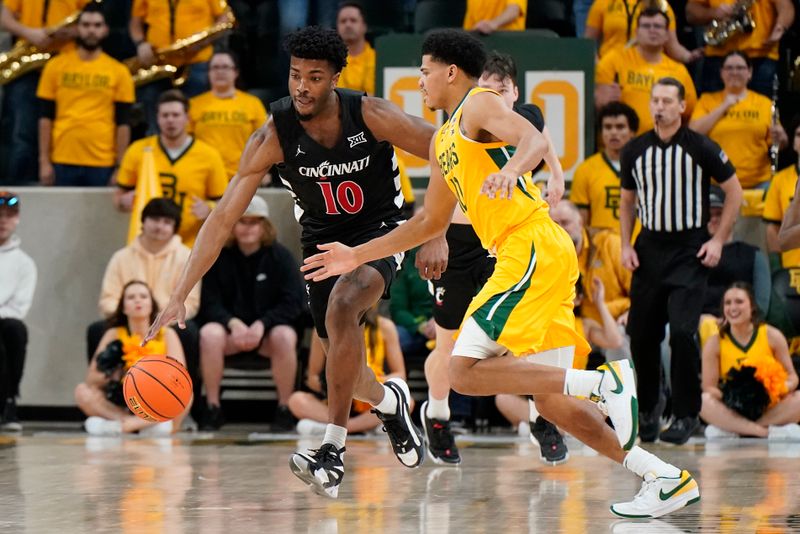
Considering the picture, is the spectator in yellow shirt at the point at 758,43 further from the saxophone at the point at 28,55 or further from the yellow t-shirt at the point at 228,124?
the saxophone at the point at 28,55

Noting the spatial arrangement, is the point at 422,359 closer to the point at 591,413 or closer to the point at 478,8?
the point at 478,8

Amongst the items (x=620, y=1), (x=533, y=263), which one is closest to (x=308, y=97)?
(x=533, y=263)

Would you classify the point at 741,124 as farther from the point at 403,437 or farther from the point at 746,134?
the point at 403,437

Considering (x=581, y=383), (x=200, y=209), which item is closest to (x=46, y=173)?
(x=200, y=209)

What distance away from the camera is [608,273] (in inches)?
378

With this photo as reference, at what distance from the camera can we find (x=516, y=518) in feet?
17.5

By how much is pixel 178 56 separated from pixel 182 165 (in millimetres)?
1817

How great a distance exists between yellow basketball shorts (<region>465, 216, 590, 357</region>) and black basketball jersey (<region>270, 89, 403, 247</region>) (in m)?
0.98

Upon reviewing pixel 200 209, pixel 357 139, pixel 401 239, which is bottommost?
pixel 200 209

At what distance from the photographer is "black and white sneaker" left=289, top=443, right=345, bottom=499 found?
572cm

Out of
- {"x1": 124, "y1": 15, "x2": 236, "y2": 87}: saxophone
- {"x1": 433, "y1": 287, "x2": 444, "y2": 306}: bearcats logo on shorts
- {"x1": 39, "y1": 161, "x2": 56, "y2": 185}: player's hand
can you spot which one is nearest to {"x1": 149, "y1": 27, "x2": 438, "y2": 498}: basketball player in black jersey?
{"x1": 433, "y1": 287, "x2": 444, "y2": 306}: bearcats logo on shorts

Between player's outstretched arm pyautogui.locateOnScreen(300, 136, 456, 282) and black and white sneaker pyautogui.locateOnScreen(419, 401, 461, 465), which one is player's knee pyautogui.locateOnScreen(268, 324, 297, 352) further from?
player's outstretched arm pyautogui.locateOnScreen(300, 136, 456, 282)

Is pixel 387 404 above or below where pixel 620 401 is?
→ below

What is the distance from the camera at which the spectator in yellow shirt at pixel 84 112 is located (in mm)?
10938
